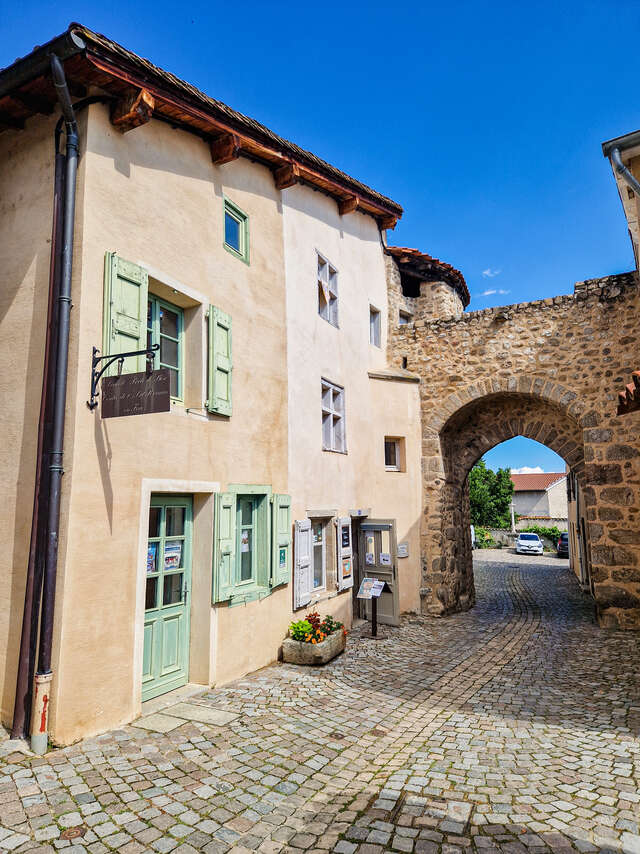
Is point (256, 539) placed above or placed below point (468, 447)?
below

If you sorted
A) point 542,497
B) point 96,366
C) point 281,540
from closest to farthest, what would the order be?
1. point 96,366
2. point 281,540
3. point 542,497

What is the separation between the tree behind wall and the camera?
3512 cm

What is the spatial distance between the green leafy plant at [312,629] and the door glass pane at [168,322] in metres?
3.95

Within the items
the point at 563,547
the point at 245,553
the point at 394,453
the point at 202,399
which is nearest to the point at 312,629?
the point at 245,553

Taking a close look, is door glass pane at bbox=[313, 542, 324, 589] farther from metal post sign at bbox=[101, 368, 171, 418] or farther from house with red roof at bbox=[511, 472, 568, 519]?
house with red roof at bbox=[511, 472, 568, 519]

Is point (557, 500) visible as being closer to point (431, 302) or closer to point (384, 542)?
point (431, 302)

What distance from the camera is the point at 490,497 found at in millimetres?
35438

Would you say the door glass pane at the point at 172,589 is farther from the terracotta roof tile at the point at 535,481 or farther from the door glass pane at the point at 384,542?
the terracotta roof tile at the point at 535,481

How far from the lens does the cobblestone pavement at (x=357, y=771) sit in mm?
2977

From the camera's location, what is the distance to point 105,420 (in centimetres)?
436

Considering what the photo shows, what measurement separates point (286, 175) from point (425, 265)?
578cm

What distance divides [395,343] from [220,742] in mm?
8606

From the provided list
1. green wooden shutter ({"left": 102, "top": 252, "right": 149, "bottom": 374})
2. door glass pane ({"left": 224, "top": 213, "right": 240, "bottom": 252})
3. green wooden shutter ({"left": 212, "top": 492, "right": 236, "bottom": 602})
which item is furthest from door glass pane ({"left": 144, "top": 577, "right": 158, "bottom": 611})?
door glass pane ({"left": 224, "top": 213, "right": 240, "bottom": 252})

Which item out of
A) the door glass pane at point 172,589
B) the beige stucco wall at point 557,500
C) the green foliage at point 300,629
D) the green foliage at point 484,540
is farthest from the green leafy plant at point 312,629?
the beige stucco wall at point 557,500
